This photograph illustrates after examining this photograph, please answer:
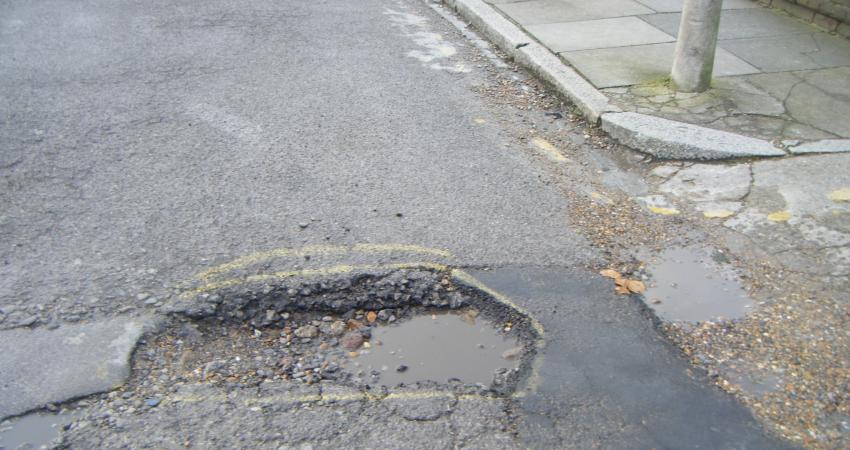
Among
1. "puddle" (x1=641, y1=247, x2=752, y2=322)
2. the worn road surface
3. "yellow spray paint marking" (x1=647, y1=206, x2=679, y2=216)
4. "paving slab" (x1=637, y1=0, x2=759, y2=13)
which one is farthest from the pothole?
"paving slab" (x1=637, y1=0, x2=759, y2=13)

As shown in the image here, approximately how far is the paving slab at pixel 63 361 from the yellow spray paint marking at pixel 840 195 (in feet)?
12.7

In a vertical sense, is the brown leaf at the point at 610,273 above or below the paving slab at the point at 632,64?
below

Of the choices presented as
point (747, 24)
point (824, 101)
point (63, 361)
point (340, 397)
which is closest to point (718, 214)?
point (824, 101)

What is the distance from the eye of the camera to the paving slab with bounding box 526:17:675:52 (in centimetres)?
680

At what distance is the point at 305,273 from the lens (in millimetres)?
3691

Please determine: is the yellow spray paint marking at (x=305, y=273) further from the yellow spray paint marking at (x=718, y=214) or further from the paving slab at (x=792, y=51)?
the paving slab at (x=792, y=51)

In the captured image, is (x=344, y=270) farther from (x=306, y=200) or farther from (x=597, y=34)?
(x=597, y=34)

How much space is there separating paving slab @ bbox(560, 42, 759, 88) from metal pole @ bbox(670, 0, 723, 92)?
1.08 feet

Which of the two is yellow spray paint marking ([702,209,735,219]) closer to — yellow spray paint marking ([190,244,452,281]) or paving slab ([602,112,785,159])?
paving slab ([602,112,785,159])

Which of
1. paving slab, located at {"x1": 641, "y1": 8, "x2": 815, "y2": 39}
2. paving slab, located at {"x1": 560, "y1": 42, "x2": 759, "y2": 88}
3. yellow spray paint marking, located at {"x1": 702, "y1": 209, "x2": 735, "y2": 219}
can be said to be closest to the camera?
yellow spray paint marking, located at {"x1": 702, "y1": 209, "x2": 735, "y2": 219}

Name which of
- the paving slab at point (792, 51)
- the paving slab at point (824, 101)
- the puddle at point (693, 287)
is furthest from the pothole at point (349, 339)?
the paving slab at point (792, 51)

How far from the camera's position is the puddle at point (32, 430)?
8.93 feet

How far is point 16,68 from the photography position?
249 inches

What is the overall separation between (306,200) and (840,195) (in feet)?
10.5
